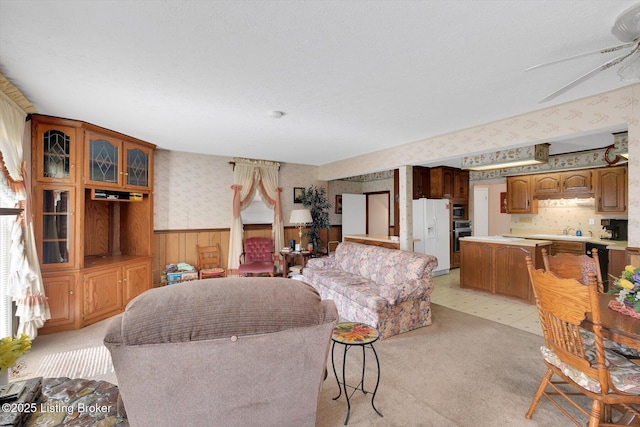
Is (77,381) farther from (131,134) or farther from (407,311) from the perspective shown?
(131,134)

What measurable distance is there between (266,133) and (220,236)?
2.48m

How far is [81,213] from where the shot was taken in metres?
3.48

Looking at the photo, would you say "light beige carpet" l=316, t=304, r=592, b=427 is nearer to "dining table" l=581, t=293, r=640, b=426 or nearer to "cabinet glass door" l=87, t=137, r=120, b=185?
"dining table" l=581, t=293, r=640, b=426

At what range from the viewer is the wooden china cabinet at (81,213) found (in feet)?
10.7

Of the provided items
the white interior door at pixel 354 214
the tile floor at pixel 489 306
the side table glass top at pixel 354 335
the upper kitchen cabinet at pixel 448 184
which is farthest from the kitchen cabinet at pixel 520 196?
the side table glass top at pixel 354 335

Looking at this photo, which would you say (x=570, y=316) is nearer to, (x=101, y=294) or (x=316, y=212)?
(x=101, y=294)

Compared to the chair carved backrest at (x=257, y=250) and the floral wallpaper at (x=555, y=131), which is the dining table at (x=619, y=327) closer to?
the floral wallpaper at (x=555, y=131)

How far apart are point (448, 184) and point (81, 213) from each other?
6395mm

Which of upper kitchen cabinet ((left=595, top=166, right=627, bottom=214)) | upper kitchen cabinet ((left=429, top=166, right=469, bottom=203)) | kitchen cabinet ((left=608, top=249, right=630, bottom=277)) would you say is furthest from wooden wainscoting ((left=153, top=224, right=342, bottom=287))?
upper kitchen cabinet ((left=595, top=166, right=627, bottom=214))

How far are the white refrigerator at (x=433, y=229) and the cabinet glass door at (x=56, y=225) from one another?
5.29m

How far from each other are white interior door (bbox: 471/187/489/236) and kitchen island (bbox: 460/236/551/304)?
283cm

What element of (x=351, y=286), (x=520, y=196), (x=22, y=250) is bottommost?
(x=351, y=286)

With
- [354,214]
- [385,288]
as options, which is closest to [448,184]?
[354,214]

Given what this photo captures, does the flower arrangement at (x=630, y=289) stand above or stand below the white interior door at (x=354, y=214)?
below
